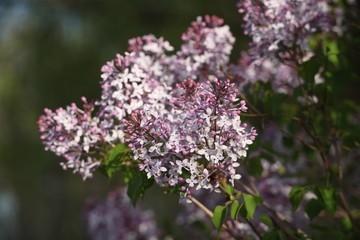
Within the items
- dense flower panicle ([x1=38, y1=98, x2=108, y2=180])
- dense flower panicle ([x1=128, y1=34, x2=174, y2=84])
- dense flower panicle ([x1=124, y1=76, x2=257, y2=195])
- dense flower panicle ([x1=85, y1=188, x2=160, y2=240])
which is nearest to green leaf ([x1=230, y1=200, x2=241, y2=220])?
dense flower panicle ([x1=124, y1=76, x2=257, y2=195])

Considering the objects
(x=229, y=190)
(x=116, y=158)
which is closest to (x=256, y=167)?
(x=229, y=190)

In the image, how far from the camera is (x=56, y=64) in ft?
34.2

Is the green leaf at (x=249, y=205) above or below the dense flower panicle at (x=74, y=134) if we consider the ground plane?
below

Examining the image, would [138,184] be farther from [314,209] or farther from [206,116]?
[314,209]

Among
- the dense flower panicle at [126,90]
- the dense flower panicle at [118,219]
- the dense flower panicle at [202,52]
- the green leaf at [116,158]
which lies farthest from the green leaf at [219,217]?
the dense flower panicle at [118,219]

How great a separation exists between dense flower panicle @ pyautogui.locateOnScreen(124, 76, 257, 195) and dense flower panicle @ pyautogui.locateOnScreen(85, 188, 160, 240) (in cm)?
193

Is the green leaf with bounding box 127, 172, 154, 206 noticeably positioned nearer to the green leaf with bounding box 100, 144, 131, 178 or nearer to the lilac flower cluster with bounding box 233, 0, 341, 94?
the green leaf with bounding box 100, 144, 131, 178

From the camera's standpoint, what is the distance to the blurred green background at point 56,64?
8320mm

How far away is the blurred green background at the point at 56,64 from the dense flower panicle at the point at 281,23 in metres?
1.87

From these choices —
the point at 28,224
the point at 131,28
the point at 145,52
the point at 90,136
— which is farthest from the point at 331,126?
the point at 28,224

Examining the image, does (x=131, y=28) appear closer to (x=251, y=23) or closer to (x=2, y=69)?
(x=251, y=23)

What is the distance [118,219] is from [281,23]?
2.14 metres

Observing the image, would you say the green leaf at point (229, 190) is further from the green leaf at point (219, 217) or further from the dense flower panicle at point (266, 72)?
the dense flower panicle at point (266, 72)

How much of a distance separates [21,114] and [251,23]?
14369 mm
